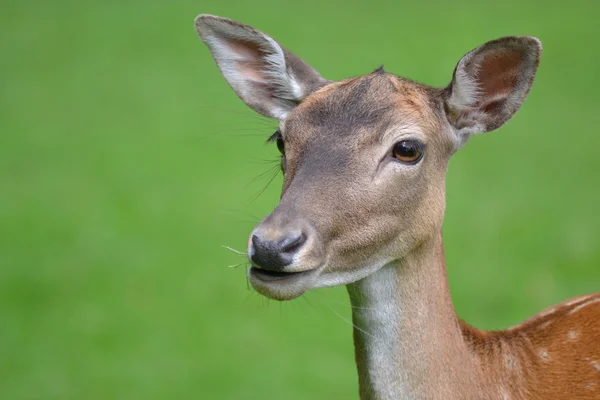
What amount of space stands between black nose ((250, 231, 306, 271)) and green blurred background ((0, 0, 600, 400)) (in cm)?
172

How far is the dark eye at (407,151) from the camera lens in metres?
4.89

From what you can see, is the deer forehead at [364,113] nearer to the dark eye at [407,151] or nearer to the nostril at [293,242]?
the dark eye at [407,151]

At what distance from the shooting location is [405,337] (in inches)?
192

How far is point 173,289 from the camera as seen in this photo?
42.5ft

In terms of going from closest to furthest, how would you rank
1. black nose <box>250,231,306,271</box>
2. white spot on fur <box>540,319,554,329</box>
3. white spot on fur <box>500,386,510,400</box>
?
black nose <box>250,231,306,271</box> → white spot on fur <box>500,386,510,400</box> → white spot on fur <box>540,319,554,329</box>

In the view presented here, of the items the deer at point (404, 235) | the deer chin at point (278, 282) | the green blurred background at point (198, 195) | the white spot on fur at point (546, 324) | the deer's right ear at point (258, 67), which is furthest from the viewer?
the green blurred background at point (198, 195)

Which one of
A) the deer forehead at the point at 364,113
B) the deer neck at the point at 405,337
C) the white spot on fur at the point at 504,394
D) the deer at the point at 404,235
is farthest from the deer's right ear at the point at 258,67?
the white spot on fur at the point at 504,394

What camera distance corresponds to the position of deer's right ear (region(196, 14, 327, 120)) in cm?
558

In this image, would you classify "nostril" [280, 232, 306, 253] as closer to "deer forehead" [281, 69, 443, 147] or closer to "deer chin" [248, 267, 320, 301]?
"deer chin" [248, 267, 320, 301]

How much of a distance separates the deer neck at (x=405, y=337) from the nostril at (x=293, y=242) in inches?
25.3

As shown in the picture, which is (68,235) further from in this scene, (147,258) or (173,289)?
(173,289)

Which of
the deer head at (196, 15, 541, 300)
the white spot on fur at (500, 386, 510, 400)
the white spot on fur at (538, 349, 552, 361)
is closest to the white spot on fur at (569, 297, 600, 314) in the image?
the white spot on fur at (538, 349, 552, 361)

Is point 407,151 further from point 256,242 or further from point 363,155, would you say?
point 256,242

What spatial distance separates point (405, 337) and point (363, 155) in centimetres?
90
